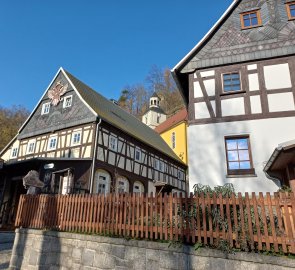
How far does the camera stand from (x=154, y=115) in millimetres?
47969

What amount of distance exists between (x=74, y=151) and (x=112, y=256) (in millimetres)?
11585

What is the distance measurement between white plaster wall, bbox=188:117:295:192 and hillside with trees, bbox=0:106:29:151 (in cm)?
2884

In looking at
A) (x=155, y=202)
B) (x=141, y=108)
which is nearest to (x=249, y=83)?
(x=155, y=202)

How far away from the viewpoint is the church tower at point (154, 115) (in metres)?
47.2

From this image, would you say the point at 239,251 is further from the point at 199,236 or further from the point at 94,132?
the point at 94,132

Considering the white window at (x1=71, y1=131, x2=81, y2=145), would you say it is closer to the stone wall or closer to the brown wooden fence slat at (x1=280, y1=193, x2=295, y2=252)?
the stone wall

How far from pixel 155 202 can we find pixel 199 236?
1.28 m

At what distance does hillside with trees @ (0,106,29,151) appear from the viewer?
105 feet

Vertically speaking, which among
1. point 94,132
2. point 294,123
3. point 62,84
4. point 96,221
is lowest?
point 96,221

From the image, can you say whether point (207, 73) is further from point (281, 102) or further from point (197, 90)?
point (281, 102)

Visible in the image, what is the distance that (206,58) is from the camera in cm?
1156

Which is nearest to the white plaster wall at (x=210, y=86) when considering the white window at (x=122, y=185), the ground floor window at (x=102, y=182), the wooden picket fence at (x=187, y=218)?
the wooden picket fence at (x=187, y=218)

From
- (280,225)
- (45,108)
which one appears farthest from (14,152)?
(280,225)

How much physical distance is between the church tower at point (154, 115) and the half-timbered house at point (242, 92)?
35069 millimetres
